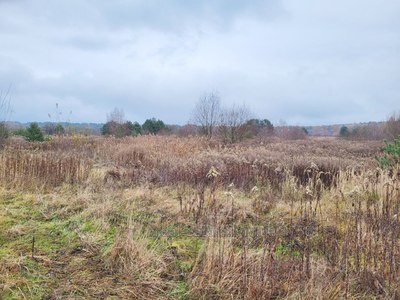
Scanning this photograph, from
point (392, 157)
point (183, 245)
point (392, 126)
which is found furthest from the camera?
point (392, 126)

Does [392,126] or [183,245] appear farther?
[392,126]

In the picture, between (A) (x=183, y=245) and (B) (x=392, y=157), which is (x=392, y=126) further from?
(A) (x=183, y=245)

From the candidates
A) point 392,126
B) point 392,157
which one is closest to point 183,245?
point 392,157

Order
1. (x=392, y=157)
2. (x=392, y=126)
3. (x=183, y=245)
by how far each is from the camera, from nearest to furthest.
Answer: (x=183, y=245), (x=392, y=157), (x=392, y=126)

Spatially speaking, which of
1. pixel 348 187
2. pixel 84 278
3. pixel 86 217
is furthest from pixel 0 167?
pixel 348 187

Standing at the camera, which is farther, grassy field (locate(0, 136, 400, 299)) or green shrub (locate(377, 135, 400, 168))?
green shrub (locate(377, 135, 400, 168))

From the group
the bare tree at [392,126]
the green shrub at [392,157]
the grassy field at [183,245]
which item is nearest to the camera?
the grassy field at [183,245]

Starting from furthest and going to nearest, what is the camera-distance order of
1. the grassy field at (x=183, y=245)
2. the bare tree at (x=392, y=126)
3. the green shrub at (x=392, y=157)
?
the bare tree at (x=392, y=126), the green shrub at (x=392, y=157), the grassy field at (x=183, y=245)

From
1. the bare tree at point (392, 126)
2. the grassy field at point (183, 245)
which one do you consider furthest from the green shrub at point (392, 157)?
the bare tree at point (392, 126)

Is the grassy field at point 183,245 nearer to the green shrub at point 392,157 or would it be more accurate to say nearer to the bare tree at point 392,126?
the green shrub at point 392,157

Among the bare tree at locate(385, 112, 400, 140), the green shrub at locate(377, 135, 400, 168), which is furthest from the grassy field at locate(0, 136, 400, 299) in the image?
the bare tree at locate(385, 112, 400, 140)

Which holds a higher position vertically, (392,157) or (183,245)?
(392,157)

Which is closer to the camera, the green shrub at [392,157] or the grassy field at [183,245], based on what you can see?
the grassy field at [183,245]

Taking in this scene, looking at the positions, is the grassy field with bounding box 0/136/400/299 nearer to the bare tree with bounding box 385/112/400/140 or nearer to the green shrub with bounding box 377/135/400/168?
the green shrub with bounding box 377/135/400/168
